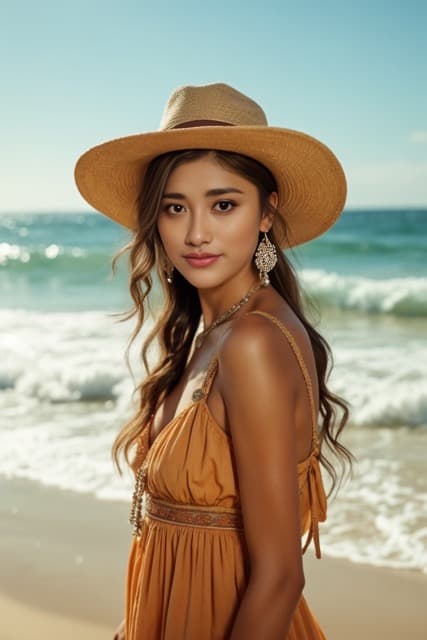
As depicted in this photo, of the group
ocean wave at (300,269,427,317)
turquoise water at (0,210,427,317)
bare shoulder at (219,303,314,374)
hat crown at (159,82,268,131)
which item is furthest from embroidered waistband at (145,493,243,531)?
ocean wave at (300,269,427,317)

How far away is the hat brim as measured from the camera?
6.65ft

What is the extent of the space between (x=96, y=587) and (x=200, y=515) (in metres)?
2.41

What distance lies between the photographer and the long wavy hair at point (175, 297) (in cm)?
215

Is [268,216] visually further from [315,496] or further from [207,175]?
[315,496]

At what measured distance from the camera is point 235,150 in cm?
206

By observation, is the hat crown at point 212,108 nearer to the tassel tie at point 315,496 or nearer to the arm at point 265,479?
the arm at point 265,479

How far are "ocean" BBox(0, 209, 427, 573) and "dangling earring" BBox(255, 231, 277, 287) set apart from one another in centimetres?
44

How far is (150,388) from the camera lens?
8.15ft

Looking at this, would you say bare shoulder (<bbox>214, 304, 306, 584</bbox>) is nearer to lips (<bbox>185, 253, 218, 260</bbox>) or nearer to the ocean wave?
lips (<bbox>185, 253, 218, 260</bbox>)

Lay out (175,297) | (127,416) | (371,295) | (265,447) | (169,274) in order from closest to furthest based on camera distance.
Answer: (265,447) < (169,274) < (175,297) < (127,416) < (371,295)

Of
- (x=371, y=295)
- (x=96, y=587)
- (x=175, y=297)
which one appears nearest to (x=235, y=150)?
(x=175, y=297)

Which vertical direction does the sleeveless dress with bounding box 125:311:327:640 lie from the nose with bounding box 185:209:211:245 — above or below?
below

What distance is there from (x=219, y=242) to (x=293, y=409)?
0.49 m

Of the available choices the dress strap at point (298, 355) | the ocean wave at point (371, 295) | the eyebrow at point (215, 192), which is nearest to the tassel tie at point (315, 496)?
the dress strap at point (298, 355)
